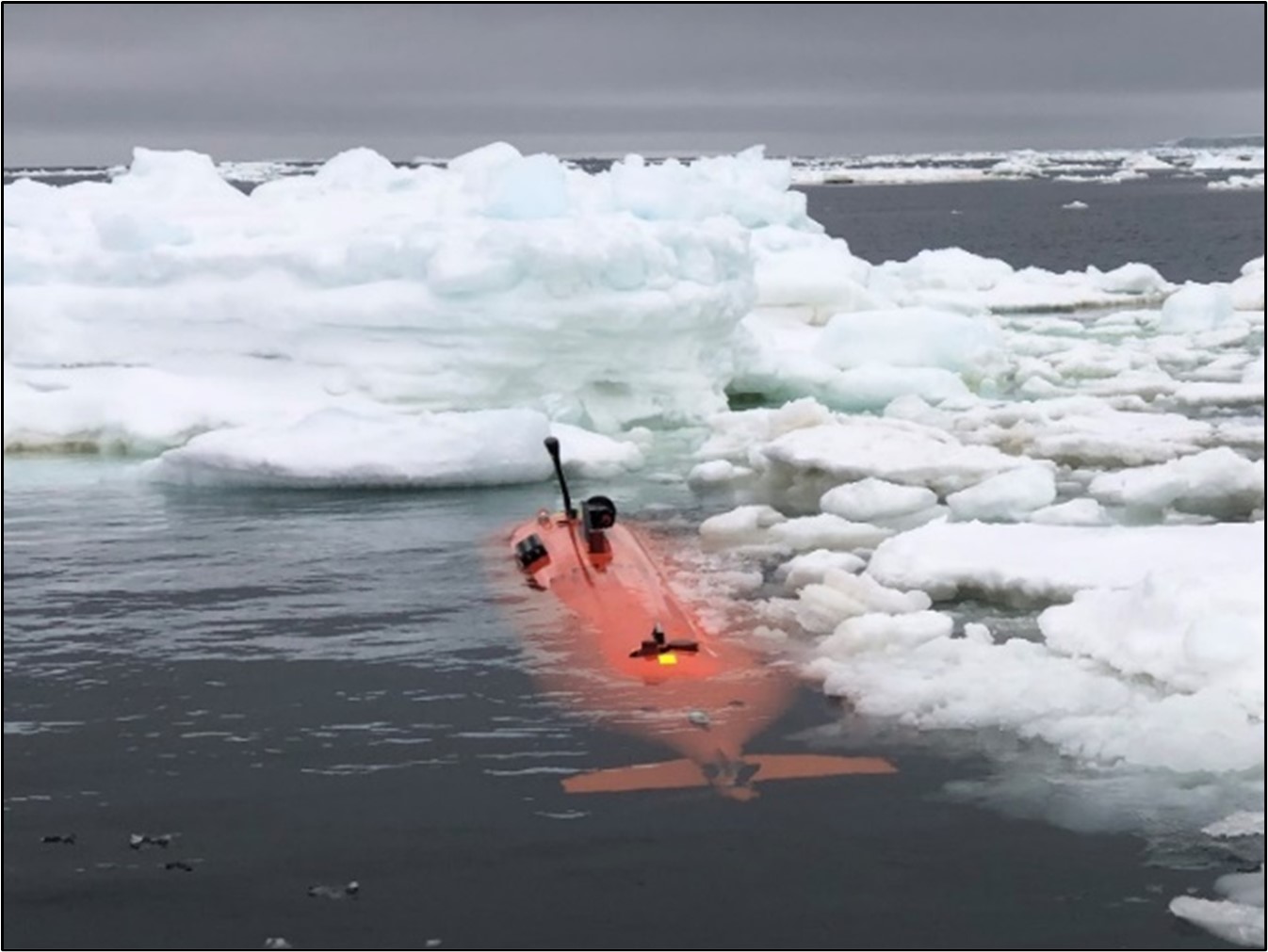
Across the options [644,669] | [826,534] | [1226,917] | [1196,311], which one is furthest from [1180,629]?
[1196,311]

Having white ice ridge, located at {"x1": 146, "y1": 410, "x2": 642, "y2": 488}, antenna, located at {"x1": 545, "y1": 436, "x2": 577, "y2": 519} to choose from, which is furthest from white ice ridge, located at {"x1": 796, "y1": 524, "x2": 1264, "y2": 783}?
white ice ridge, located at {"x1": 146, "y1": 410, "x2": 642, "y2": 488}

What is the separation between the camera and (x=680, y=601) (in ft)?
36.9

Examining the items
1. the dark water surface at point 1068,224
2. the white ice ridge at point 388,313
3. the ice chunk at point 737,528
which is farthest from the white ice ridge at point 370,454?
the dark water surface at point 1068,224

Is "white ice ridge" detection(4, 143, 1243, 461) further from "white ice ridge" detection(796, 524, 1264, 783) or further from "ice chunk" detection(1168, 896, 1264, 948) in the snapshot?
"ice chunk" detection(1168, 896, 1264, 948)

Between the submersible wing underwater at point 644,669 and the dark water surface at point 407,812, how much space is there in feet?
0.45

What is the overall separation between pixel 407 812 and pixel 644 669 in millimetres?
2137

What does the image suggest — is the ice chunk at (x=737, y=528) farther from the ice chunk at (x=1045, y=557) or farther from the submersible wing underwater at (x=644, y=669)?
the ice chunk at (x=1045, y=557)

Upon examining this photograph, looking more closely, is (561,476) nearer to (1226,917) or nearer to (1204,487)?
(1204,487)

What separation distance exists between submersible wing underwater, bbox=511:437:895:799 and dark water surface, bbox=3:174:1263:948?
0.45 feet

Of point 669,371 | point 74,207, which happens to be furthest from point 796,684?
point 74,207

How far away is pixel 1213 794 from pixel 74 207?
17.4m

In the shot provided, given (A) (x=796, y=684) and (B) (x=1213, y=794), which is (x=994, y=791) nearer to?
(B) (x=1213, y=794)

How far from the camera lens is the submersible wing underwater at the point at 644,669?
8.31 m

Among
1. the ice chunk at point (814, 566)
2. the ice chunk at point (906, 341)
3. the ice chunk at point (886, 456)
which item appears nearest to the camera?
the ice chunk at point (814, 566)
